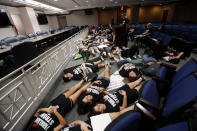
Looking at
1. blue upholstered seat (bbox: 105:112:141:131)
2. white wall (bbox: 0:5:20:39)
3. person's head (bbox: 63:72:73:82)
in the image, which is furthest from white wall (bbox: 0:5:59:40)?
blue upholstered seat (bbox: 105:112:141:131)

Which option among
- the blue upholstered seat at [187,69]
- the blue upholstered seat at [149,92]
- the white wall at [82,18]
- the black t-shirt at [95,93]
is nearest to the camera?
the blue upholstered seat at [149,92]

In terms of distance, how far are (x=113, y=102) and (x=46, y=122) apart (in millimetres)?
1118

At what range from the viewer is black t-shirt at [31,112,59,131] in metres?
1.30

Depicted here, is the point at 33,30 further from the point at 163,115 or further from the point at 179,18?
the point at 179,18

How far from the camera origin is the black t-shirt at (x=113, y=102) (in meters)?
1.53

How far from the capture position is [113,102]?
1.62m

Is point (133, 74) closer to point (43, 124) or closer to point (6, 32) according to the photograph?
point (43, 124)

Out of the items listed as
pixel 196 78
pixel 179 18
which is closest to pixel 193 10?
pixel 179 18

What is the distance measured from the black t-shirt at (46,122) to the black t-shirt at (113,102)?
0.86 meters

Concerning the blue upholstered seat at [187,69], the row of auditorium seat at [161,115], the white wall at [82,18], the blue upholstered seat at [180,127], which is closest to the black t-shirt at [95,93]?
the row of auditorium seat at [161,115]

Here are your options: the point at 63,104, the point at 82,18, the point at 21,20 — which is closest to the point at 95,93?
the point at 63,104

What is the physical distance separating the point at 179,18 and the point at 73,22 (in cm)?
1568

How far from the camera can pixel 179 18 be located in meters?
11.7

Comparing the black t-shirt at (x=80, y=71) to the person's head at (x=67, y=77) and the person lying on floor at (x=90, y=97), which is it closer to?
the person's head at (x=67, y=77)
